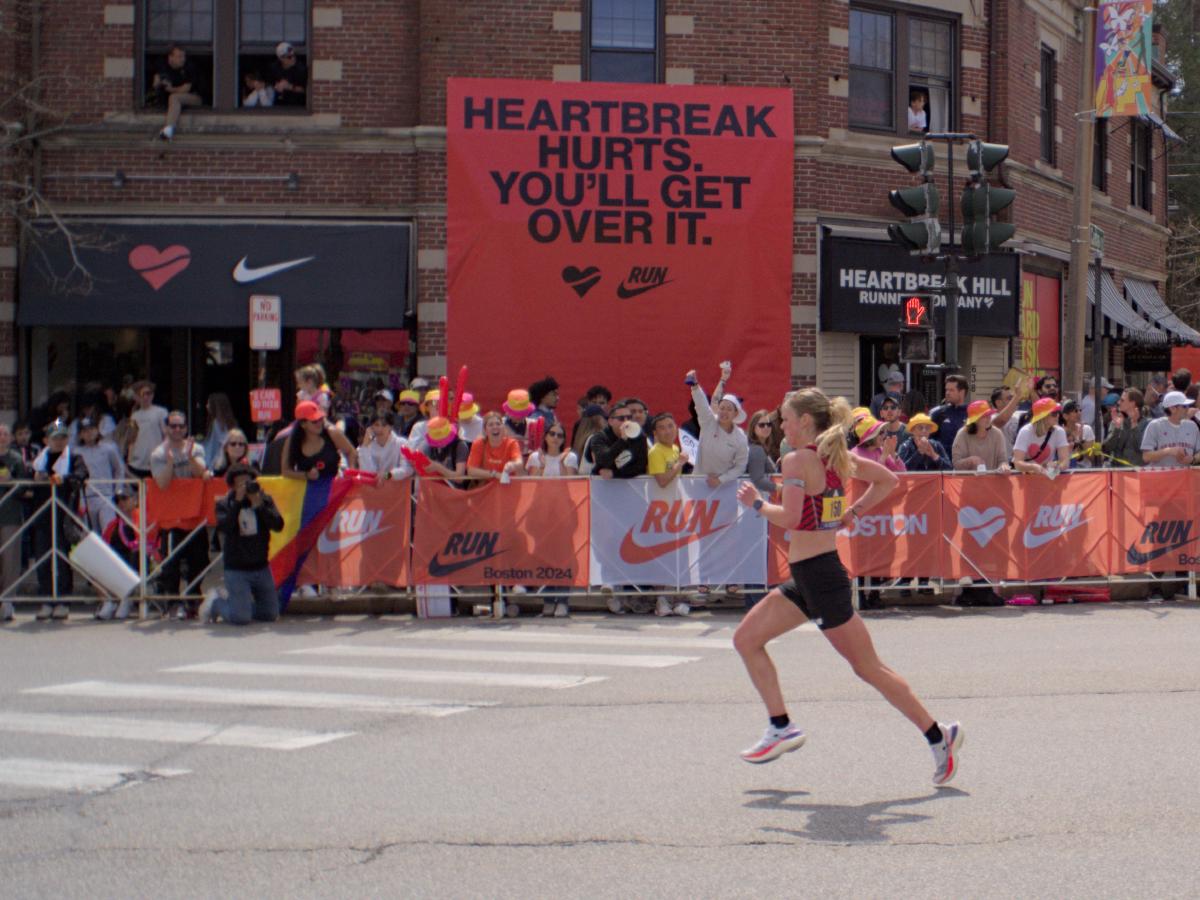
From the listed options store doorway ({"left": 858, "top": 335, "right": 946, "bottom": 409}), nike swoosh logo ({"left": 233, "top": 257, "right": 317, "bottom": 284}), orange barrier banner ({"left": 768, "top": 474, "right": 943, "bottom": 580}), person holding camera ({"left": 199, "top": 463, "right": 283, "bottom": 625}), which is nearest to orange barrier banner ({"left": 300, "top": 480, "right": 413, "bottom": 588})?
person holding camera ({"left": 199, "top": 463, "right": 283, "bottom": 625})

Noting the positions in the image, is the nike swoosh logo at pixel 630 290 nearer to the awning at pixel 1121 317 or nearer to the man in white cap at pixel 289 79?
the man in white cap at pixel 289 79

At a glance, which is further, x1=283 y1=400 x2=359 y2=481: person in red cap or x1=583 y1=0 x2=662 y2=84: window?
x1=583 y1=0 x2=662 y2=84: window

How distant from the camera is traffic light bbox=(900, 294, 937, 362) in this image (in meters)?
15.2

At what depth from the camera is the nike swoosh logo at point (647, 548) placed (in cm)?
1364

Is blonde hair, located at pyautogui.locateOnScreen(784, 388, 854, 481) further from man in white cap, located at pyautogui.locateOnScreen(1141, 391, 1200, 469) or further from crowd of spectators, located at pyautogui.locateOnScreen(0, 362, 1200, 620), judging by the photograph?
man in white cap, located at pyautogui.locateOnScreen(1141, 391, 1200, 469)

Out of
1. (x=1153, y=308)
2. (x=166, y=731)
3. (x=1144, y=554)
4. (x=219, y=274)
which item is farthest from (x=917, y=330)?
(x=1153, y=308)

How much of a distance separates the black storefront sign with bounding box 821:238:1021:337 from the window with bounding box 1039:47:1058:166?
126 inches

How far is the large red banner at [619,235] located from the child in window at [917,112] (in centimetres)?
273

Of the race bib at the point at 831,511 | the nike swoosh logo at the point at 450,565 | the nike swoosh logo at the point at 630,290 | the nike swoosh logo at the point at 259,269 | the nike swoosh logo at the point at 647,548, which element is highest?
the nike swoosh logo at the point at 259,269

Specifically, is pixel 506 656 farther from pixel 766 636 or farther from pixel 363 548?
pixel 766 636

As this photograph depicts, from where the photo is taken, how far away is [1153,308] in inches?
1144

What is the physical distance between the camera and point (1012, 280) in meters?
21.8

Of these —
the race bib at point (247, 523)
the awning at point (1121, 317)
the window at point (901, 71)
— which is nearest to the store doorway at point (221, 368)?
the race bib at point (247, 523)

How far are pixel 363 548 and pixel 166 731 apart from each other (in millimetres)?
5338
